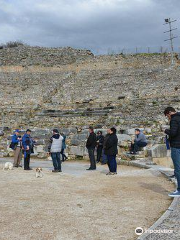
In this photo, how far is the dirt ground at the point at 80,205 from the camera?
4.74m

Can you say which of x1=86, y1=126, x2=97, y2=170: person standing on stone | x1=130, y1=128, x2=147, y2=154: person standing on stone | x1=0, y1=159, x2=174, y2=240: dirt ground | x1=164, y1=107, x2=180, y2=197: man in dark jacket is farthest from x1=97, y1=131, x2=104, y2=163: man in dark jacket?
x1=164, y1=107, x2=180, y2=197: man in dark jacket

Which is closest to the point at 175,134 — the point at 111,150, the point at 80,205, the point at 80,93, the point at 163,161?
the point at 80,205

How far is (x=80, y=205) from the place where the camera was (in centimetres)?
628

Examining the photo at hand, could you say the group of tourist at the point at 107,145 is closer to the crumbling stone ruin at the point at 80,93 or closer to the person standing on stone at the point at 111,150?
the person standing on stone at the point at 111,150

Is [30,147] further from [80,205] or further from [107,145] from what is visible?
[80,205]

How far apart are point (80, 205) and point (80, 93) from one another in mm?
24449

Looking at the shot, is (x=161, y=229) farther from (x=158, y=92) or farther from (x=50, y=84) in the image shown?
(x=50, y=84)

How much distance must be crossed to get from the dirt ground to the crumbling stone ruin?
573 cm

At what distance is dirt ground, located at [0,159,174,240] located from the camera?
474cm

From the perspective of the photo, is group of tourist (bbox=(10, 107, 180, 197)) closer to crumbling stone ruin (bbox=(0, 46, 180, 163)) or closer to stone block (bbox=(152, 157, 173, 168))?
stone block (bbox=(152, 157, 173, 168))

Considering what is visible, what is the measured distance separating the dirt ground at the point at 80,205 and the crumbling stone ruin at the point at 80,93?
226 inches

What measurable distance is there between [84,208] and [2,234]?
1852 millimetres

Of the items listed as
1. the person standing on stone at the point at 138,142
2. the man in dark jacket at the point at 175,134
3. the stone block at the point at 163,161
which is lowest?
the stone block at the point at 163,161

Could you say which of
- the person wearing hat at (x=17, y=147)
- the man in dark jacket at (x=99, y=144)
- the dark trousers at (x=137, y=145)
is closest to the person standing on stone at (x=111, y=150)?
the man in dark jacket at (x=99, y=144)
